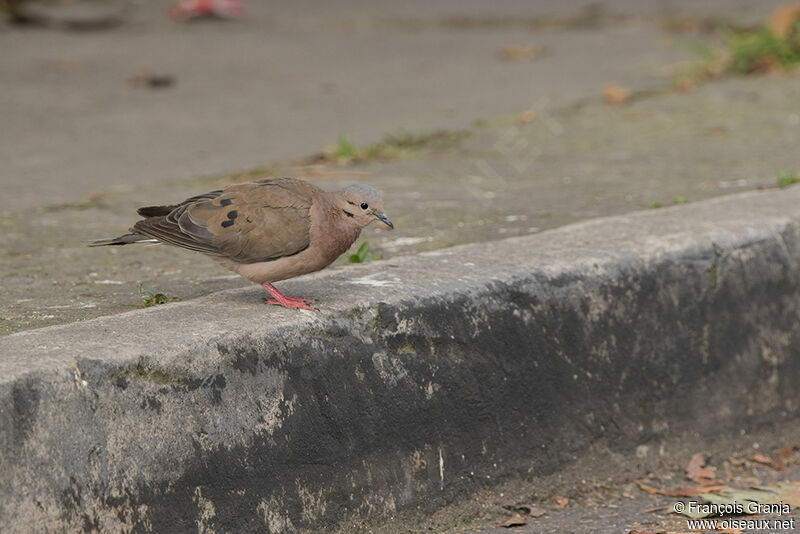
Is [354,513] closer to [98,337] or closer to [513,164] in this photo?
[98,337]

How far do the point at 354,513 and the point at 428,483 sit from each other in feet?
0.79

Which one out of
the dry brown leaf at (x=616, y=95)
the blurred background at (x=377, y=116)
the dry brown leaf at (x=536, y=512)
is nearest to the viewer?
the dry brown leaf at (x=536, y=512)

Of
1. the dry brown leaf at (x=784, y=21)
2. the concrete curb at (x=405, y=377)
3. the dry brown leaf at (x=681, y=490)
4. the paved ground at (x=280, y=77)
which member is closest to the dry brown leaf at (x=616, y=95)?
the paved ground at (x=280, y=77)

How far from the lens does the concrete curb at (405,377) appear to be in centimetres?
249

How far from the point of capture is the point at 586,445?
3.27 m

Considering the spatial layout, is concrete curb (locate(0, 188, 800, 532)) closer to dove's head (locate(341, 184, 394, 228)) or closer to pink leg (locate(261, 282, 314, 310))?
pink leg (locate(261, 282, 314, 310))

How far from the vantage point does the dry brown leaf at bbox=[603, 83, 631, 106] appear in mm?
6301

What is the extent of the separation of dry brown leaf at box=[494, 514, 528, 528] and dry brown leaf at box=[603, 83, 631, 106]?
12.1ft

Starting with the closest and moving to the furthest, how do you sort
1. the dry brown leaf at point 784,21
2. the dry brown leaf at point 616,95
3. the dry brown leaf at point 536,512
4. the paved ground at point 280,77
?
the dry brown leaf at point 536,512
the paved ground at point 280,77
the dry brown leaf at point 616,95
the dry brown leaf at point 784,21

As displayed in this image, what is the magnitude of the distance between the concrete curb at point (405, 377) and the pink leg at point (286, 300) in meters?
0.04

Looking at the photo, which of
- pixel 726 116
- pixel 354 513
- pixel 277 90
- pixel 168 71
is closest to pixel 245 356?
pixel 354 513

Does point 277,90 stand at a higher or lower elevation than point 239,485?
higher

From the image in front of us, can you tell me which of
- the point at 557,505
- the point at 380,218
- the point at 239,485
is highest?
the point at 380,218

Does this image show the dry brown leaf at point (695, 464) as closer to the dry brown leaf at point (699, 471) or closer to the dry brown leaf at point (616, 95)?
the dry brown leaf at point (699, 471)
